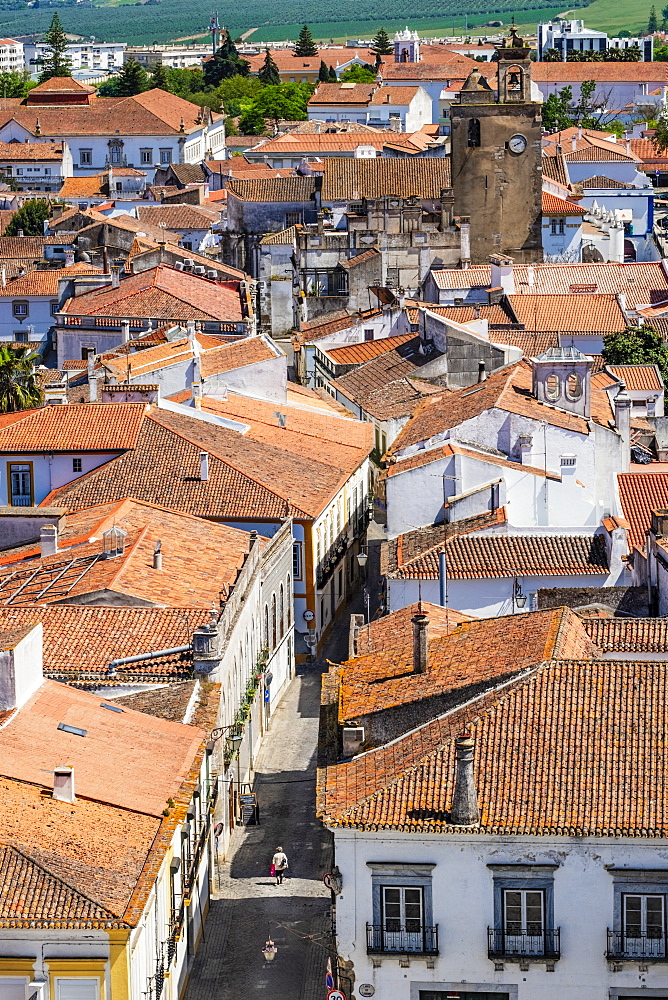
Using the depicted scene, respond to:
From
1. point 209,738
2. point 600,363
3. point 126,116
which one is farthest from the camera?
point 126,116

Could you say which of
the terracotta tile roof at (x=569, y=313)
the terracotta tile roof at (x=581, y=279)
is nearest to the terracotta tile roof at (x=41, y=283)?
the terracotta tile roof at (x=581, y=279)

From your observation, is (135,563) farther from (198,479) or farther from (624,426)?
(624,426)

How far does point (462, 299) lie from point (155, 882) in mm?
58879

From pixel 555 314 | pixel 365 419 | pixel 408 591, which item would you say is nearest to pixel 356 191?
pixel 555 314

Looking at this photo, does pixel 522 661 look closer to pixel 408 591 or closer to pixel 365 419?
pixel 408 591

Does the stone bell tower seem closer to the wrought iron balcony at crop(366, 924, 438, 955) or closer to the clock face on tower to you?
the clock face on tower

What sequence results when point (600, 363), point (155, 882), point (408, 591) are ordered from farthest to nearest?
point (600, 363) → point (408, 591) → point (155, 882)

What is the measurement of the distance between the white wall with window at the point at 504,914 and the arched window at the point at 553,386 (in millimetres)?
27791

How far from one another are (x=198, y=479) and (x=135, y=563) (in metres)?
9.56

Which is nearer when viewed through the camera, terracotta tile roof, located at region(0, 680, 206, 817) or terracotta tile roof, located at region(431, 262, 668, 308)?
terracotta tile roof, located at region(0, 680, 206, 817)

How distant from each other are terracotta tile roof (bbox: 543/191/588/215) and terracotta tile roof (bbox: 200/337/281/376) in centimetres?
3620

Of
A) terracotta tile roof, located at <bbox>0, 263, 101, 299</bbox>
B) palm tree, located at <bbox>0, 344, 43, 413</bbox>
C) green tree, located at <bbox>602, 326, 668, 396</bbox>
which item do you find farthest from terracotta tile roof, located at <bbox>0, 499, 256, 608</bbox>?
terracotta tile roof, located at <bbox>0, 263, 101, 299</bbox>

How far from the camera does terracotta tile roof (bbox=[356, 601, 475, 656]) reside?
38875 mm

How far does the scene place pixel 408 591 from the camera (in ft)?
152
